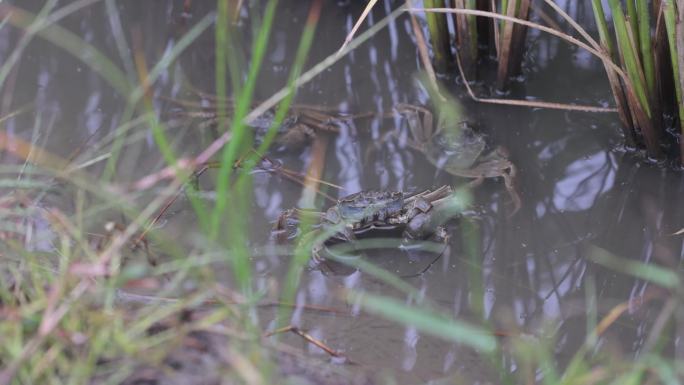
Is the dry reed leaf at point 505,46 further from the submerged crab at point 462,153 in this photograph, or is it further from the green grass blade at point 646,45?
the green grass blade at point 646,45

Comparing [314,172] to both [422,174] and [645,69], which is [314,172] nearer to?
[422,174]

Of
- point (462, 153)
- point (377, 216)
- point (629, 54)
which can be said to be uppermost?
point (629, 54)

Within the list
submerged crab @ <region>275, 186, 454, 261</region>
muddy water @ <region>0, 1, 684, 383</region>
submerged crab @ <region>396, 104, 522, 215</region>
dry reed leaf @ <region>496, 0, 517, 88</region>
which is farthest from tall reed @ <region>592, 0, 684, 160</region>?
submerged crab @ <region>275, 186, 454, 261</region>

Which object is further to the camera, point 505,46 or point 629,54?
point 505,46

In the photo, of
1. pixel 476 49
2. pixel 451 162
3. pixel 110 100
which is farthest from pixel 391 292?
pixel 110 100

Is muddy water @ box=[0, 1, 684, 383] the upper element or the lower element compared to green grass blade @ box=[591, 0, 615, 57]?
lower

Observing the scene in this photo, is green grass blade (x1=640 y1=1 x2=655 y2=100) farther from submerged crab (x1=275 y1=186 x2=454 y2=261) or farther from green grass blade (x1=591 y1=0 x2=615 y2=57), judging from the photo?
submerged crab (x1=275 y1=186 x2=454 y2=261)

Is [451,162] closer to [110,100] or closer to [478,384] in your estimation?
[478,384]

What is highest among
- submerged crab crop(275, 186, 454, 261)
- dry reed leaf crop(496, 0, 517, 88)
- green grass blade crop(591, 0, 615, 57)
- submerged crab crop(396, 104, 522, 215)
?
green grass blade crop(591, 0, 615, 57)

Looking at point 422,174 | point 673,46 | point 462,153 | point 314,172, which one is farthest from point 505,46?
point 314,172
